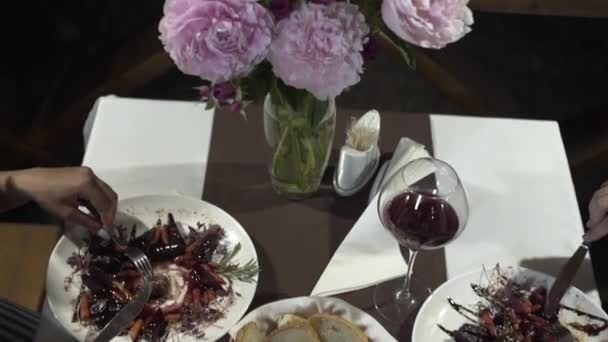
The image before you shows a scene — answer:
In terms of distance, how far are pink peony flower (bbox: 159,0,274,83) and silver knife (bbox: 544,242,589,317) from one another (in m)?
0.51

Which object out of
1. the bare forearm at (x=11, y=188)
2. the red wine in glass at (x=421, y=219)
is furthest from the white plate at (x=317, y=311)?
the bare forearm at (x=11, y=188)

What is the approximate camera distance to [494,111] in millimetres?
2025

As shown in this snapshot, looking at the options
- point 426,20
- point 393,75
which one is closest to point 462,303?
point 426,20

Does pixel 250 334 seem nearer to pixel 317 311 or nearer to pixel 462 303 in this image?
pixel 317 311

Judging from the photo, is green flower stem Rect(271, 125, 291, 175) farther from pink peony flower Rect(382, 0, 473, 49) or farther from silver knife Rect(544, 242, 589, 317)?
silver knife Rect(544, 242, 589, 317)

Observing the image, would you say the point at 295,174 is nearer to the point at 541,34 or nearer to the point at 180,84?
the point at 180,84

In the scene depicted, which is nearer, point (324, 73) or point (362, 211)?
point (324, 73)

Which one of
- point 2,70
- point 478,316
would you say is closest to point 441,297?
point 478,316

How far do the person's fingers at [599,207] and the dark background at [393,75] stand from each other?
904 millimetres

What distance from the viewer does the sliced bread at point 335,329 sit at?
0.80m

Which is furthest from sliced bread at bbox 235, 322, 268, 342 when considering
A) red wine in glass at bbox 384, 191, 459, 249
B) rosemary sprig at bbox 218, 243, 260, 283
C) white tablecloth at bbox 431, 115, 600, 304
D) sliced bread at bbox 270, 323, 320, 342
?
white tablecloth at bbox 431, 115, 600, 304

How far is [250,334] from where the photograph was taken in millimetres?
790

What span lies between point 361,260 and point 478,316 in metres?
0.18

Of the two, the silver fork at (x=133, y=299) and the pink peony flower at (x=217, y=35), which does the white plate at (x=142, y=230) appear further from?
the pink peony flower at (x=217, y=35)
